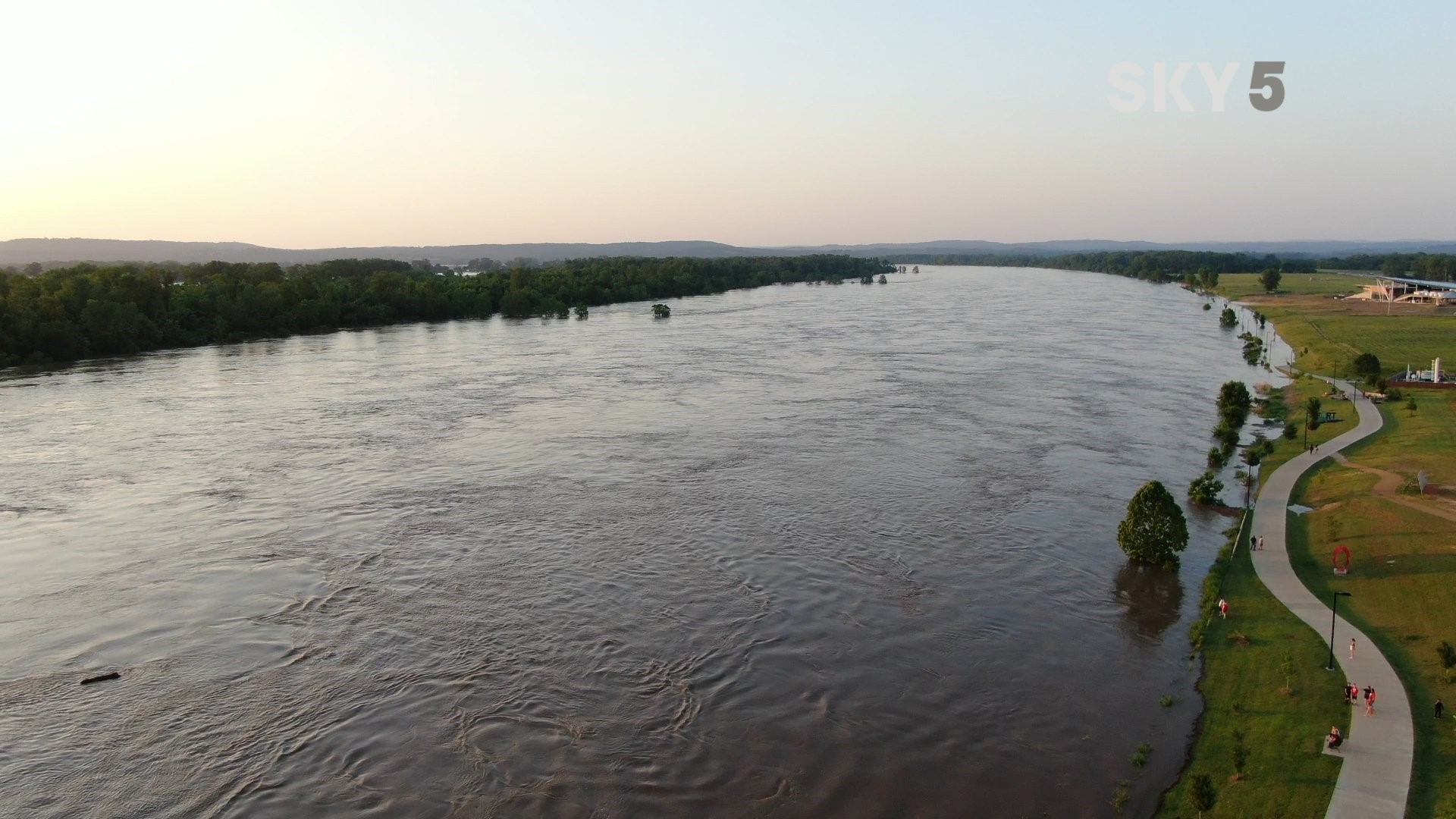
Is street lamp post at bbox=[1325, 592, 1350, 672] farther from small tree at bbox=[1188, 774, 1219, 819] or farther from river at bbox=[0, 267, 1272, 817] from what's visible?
small tree at bbox=[1188, 774, 1219, 819]

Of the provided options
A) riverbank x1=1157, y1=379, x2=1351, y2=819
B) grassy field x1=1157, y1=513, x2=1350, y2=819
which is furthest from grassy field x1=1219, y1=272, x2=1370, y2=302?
grassy field x1=1157, y1=513, x2=1350, y2=819

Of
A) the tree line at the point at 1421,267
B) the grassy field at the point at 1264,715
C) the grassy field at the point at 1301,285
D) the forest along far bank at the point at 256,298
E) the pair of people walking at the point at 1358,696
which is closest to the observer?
the grassy field at the point at 1264,715

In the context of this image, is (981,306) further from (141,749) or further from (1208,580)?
(141,749)

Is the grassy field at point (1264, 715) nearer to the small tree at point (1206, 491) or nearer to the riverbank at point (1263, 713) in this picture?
the riverbank at point (1263, 713)

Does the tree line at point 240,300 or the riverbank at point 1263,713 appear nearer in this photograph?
the riverbank at point 1263,713

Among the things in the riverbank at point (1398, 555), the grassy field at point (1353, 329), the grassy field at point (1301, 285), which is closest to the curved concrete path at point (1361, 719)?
the riverbank at point (1398, 555)

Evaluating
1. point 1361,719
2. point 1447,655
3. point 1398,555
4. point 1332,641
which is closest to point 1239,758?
point 1361,719

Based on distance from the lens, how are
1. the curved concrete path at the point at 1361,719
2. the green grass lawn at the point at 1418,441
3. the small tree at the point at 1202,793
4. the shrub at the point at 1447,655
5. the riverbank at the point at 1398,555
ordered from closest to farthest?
the small tree at the point at 1202,793, the curved concrete path at the point at 1361,719, the riverbank at the point at 1398,555, the shrub at the point at 1447,655, the green grass lawn at the point at 1418,441
